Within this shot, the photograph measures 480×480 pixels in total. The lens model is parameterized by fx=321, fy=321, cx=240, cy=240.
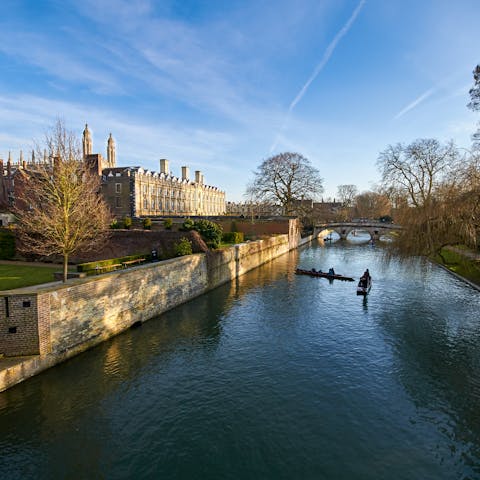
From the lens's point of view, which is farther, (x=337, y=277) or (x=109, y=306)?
(x=337, y=277)

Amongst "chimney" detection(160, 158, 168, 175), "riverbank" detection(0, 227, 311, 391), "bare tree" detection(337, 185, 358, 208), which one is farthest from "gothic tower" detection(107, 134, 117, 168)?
"bare tree" detection(337, 185, 358, 208)

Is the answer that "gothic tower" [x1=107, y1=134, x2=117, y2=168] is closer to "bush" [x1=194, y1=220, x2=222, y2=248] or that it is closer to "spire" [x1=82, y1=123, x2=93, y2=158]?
"spire" [x1=82, y1=123, x2=93, y2=158]

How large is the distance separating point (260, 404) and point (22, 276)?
1603 cm

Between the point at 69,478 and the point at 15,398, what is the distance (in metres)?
4.35

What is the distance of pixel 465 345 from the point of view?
47.9 feet

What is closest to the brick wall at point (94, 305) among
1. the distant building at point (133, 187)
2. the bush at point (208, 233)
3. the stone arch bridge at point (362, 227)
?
the bush at point (208, 233)

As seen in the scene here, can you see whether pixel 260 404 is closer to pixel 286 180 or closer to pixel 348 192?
pixel 286 180

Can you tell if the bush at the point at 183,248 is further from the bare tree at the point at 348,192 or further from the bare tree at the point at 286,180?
the bare tree at the point at 348,192

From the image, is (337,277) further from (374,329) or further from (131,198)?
(131,198)

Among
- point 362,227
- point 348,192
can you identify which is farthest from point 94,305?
point 348,192

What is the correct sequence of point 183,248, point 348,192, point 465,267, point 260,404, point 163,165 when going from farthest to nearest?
point 348,192
point 163,165
point 465,267
point 183,248
point 260,404

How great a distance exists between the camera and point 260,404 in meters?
10.3

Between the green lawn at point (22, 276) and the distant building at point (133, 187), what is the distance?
90.8 ft

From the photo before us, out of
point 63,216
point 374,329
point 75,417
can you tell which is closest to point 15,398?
point 75,417
